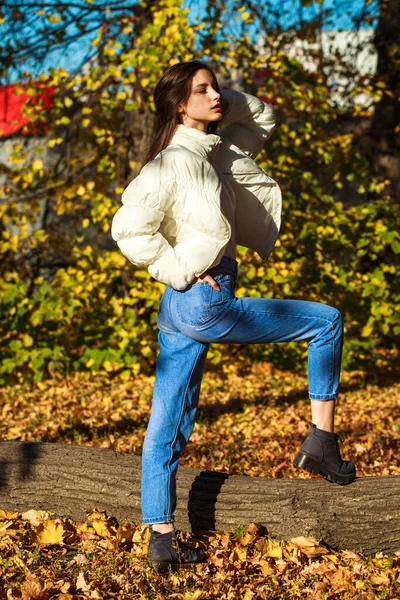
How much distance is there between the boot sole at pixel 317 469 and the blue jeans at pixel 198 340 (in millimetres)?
264

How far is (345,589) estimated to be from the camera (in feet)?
9.42

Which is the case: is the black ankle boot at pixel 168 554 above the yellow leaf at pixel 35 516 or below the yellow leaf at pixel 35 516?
above

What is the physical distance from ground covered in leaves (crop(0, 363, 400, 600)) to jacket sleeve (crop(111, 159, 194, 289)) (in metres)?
1.25

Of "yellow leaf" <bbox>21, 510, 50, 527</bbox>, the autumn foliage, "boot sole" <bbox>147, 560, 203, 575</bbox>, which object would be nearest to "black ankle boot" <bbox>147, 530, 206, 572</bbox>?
"boot sole" <bbox>147, 560, 203, 575</bbox>

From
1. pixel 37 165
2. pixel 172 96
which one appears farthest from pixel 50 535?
pixel 37 165

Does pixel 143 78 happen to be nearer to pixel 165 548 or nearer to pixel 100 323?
pixel 100 323

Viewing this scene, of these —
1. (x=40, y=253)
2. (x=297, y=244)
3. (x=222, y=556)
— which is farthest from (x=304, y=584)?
(x=40, y=253)

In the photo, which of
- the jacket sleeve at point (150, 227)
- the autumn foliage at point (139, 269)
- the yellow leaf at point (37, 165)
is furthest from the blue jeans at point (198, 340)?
the yellow leaf at point (37, 165)

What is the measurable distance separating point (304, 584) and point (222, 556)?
0.38 metres

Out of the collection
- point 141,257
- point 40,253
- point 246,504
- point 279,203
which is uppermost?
point 279,203

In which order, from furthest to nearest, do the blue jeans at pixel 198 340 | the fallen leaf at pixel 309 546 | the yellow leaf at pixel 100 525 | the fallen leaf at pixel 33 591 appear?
Answer: the yellow leaf at pixel 100 525 < the fallen leaf at pixel 309 546 < the blue jeans at pixel 198 340 < the fallen leaf at pixel 33 591

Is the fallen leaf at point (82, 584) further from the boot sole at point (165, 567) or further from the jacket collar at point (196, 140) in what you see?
the jacket collar at point (196, 140)

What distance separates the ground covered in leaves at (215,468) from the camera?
9.50 ft

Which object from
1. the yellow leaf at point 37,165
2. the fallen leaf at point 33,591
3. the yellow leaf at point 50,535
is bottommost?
the yellow leaf at point 50,535
